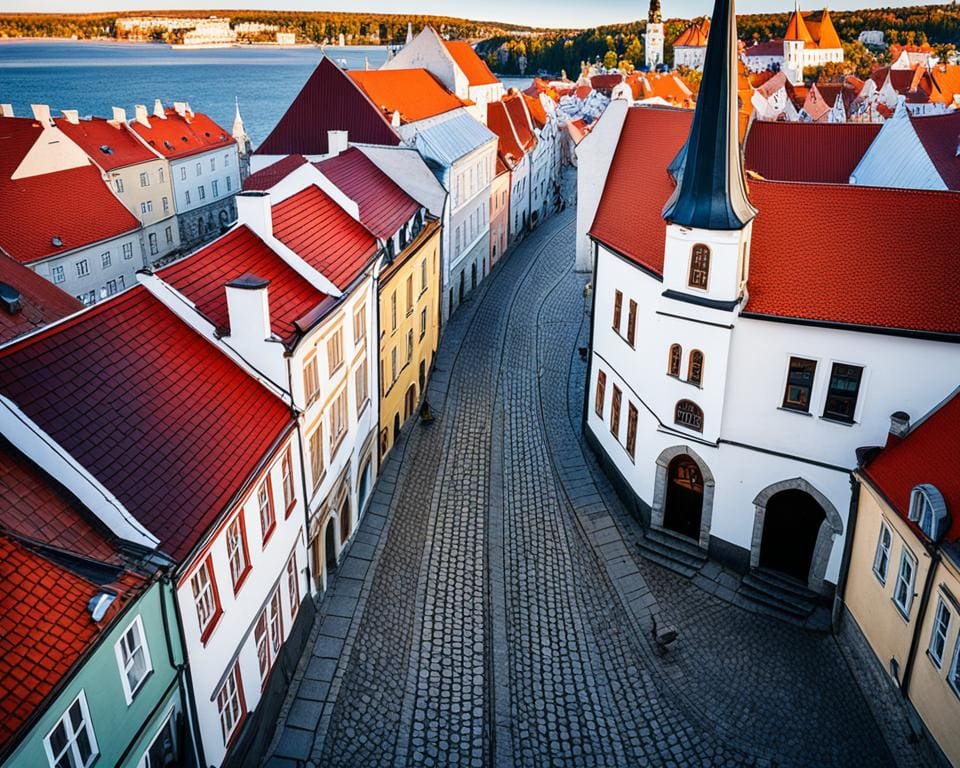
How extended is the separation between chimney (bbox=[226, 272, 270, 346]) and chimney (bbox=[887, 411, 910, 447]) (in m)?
16.6

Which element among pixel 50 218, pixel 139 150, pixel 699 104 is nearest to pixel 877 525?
pixel 699 104

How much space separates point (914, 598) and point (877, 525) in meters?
2.71

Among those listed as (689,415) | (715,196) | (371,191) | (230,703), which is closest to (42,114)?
(371,191)

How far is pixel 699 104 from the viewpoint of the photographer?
24.0 meters

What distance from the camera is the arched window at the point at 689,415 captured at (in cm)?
2628

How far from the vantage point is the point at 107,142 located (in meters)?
64.4

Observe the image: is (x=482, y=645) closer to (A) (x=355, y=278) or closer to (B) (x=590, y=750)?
(B) (x=590, y=750)

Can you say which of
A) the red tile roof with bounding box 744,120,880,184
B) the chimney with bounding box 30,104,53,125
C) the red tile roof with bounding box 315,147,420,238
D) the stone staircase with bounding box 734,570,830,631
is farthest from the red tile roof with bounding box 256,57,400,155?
the stone staircase with bounding box 734,570,830,631

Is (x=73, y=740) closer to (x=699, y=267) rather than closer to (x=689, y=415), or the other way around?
(x=689, y=415)

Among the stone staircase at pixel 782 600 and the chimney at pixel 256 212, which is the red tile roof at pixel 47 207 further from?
the stone staircase at pixel 782 600

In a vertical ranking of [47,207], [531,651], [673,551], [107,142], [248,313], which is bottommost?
[531,651]

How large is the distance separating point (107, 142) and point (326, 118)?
1170 inches

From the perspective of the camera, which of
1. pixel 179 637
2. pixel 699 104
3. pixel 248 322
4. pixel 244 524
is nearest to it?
pixel 179 637

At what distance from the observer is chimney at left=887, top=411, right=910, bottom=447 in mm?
22594
